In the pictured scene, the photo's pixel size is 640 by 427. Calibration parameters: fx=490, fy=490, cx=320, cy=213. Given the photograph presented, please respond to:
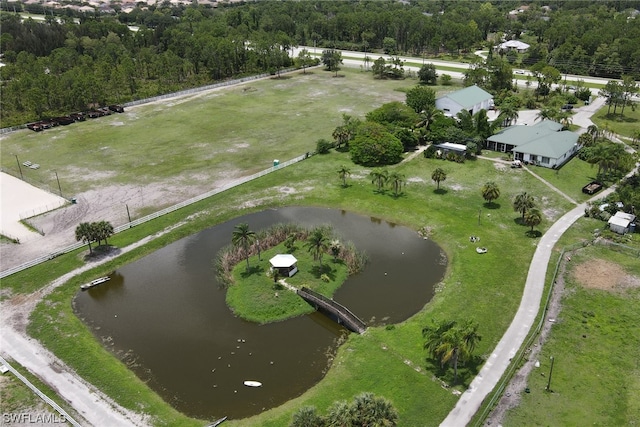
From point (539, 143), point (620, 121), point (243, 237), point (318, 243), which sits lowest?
point (318, 243)

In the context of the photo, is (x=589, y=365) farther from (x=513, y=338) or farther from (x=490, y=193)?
(x=490, y=193)

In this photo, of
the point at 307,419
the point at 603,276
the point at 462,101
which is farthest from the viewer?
the point at 462,101

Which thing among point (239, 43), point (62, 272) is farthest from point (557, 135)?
point (239, 43)

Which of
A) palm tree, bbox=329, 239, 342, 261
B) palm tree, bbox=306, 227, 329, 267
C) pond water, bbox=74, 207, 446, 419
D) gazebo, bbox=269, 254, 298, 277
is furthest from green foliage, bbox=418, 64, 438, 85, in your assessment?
gazebo, bbox=269, 254, 298, 277

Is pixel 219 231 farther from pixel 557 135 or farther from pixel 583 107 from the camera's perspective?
pixel 583 107

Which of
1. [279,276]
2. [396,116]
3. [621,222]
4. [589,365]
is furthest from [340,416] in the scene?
[396,116]
